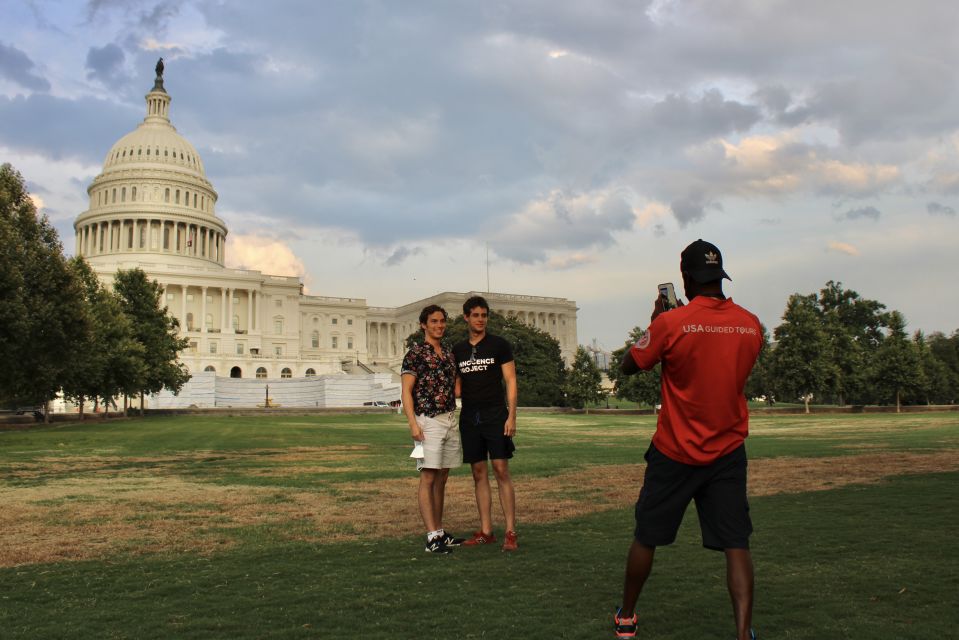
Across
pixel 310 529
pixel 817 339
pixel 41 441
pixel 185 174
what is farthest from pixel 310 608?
pixel 185 174

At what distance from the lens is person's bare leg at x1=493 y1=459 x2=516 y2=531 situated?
26.3 feet

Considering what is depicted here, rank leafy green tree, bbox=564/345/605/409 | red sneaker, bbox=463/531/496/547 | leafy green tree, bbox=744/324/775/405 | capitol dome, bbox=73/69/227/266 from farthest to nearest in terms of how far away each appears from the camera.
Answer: capitol dome, bbox=73/69/227/266
leafy green tree, bbox=564/345/605/409
leafy green tree, bbox=744/324/775/405
red sneaker, bbox=463/531/496/547

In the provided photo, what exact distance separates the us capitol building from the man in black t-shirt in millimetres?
105839

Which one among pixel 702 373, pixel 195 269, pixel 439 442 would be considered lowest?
pixel 439 442

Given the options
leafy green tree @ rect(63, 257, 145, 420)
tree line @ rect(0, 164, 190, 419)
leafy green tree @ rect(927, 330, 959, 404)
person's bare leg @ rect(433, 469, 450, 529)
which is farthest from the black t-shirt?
leafy green tree @ rect(927, 330, 959, 404)

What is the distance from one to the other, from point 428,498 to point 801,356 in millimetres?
63428

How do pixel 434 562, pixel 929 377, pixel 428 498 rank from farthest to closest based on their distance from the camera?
pixel 929 377
pixel 428 498
pixel 434 562

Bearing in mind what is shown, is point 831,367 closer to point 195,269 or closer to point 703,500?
point 703,500

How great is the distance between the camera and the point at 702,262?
5430 mm

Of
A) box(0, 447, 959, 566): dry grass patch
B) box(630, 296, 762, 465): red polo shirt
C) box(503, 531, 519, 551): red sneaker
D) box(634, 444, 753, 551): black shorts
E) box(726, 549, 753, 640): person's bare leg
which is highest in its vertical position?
box(630, 296, 762, 465): red polo shirt

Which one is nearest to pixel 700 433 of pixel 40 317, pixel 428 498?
pixel 428 498

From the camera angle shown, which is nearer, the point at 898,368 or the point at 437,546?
the point at 437,546

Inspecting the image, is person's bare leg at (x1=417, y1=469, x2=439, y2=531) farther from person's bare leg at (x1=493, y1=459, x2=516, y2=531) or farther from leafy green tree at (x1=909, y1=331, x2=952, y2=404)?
leafy green tree at (x1=909, y1=331, x2=952, y2=404)

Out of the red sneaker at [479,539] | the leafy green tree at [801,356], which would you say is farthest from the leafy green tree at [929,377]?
the red sneaker at [479,539]
